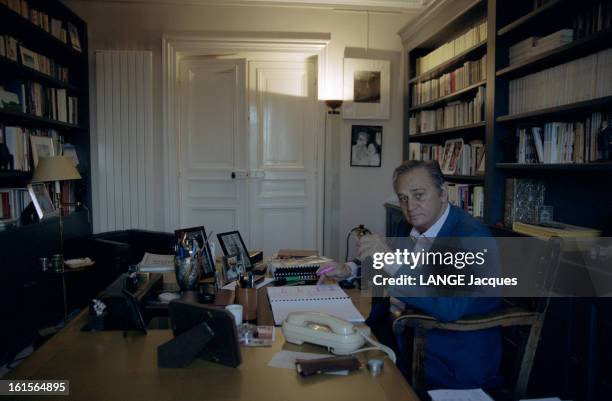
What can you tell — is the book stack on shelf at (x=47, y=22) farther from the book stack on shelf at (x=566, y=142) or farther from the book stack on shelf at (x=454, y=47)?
the book stack on shelf at (x=566, y=142)

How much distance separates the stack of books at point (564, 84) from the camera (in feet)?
6.99

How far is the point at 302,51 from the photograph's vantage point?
450 centimetres

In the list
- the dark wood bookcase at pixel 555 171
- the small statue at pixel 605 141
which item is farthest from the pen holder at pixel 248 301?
the small statue at pixel 605 141

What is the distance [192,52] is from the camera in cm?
444

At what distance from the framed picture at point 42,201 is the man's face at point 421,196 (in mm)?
2811

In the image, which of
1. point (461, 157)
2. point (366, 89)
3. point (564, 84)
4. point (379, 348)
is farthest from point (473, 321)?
point (366, 89)

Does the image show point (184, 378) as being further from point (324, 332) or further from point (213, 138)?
point (213, 138)

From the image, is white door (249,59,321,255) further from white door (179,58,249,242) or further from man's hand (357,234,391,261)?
man's hand (357,234,391,261)

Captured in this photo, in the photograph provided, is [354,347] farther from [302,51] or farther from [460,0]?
[302,51]

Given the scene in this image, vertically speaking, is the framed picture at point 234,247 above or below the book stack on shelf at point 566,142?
below

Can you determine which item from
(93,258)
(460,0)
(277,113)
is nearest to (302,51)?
(277,113)

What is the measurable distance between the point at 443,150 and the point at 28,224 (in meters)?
3.37

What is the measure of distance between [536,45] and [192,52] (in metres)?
3.18

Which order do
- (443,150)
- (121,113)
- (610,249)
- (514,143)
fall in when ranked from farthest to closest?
(121,113) < (443,150) < (514,143) < (610,249)
